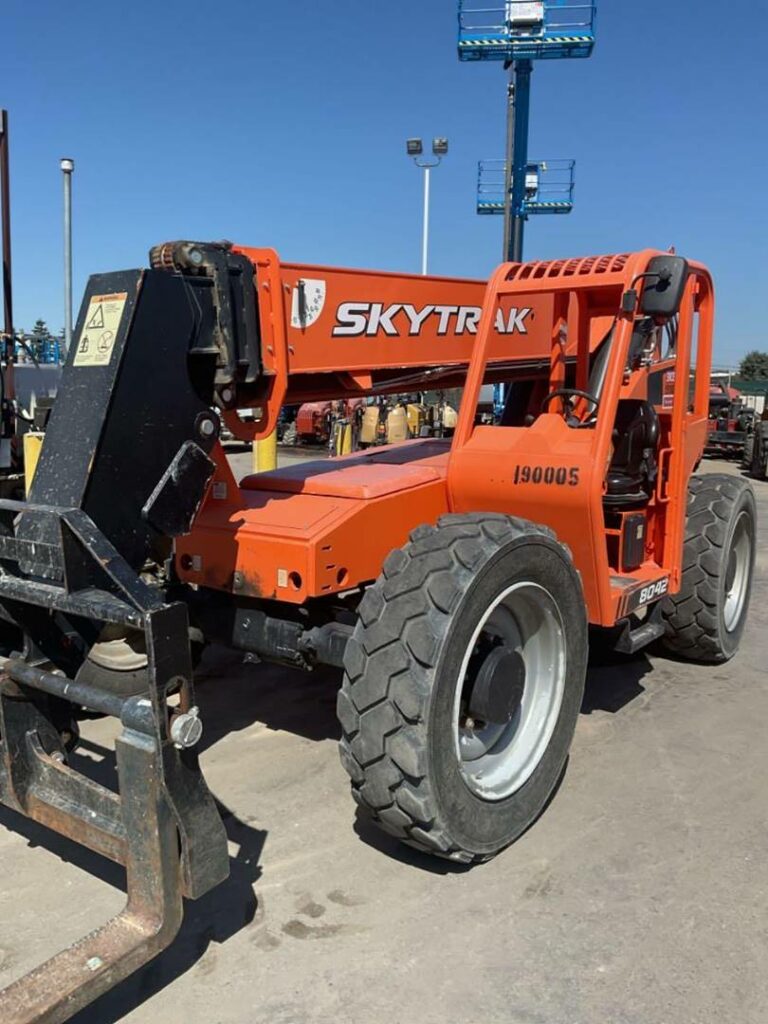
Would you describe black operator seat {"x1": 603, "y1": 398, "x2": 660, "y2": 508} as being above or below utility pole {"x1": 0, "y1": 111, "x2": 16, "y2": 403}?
below

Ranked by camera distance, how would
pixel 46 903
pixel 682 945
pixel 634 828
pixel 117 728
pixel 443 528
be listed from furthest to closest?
1. pixel 117 728
2. pixel 634 828
3. pixel 443 528
4. pixel 46 903
5. pixel 682 945

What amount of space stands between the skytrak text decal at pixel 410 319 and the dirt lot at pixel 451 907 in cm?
203

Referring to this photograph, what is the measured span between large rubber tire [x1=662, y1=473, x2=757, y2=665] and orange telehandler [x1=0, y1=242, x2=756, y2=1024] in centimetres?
65

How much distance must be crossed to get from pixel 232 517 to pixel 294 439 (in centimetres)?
2138

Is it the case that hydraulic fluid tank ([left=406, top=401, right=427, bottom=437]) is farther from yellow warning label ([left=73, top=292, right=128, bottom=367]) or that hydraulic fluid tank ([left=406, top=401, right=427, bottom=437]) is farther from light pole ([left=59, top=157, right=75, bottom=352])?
yellow warning label ([left=73, top=292, right=128, bottom=367])

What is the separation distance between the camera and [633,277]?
160 inches

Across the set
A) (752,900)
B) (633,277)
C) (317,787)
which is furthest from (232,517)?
(752,900)

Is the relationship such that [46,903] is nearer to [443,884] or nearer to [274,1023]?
[274,1023]

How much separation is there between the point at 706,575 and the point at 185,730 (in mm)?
3787

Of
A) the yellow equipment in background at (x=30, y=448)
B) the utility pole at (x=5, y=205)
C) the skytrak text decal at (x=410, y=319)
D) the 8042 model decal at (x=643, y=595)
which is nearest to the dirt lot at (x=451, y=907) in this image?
the 8042 model decal at (x=643, y=595)

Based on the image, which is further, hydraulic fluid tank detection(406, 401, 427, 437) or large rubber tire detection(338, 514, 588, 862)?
hydraulic fluid tank detection(406, 401, 427, 437)

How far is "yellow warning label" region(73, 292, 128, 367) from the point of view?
304 centimetres

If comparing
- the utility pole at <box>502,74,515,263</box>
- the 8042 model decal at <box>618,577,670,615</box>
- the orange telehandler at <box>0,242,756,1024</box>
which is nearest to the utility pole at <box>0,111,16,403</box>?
the orange telehandler at <box>0,242,756,1024</box>

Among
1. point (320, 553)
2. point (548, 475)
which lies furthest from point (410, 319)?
point (320, 553)
